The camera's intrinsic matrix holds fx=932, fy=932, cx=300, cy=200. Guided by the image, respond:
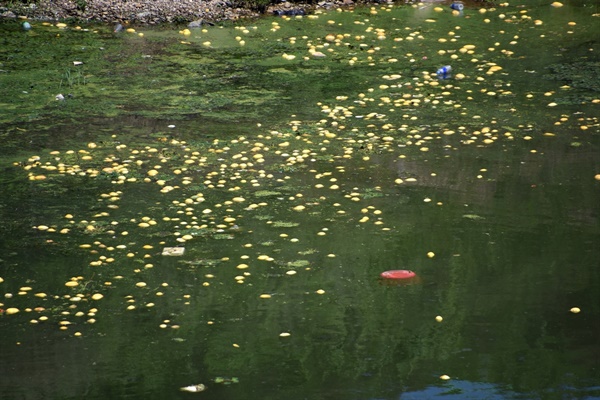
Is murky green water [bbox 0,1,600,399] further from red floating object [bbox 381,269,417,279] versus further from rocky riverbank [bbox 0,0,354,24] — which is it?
rocky riverbank [bbox 0,0,354,24]

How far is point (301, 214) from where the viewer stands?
5695 millimetres

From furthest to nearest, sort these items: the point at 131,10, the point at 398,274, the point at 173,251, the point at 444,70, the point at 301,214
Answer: the point at 131,10, the point at 444,70, the point at 301,214, the point at 173,251, the point at 398,274

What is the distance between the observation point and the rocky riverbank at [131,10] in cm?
1012

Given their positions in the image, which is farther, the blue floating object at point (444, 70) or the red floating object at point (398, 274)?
the blue floating object at point (444, 70)

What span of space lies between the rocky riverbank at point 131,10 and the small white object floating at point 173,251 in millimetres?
5258

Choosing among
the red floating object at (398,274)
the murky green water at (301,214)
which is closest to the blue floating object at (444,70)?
the murky green water at (301,214)

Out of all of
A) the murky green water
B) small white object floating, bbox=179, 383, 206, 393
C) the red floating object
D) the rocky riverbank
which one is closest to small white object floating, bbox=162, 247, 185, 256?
the murky green water

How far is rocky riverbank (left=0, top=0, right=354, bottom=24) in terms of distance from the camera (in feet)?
33.2

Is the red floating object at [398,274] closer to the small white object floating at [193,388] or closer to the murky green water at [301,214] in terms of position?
the murky green water at [301,214]

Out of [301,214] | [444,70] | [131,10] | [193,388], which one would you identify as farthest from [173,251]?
[131,10]

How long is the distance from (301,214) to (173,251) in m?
0.88

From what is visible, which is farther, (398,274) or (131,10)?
(131,10)

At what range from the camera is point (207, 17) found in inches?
400

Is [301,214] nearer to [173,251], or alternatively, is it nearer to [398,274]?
[173,251]
